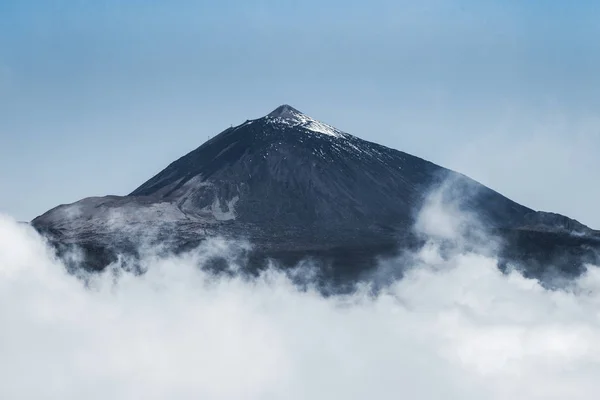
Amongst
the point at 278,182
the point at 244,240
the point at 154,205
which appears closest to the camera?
the point at 244,240

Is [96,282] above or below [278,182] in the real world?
below

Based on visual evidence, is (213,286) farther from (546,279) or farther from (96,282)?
(546,279)

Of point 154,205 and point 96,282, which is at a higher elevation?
point 154,205

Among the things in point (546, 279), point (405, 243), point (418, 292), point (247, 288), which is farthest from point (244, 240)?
point (546, 279)

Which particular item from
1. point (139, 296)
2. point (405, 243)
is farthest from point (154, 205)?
point (405, 243)

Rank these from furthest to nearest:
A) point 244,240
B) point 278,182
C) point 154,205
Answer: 1. point 278,182
2. point 154,205
3. point 244,240

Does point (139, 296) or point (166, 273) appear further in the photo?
point (139, 296)

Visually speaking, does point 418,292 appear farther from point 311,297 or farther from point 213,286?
point 213,286

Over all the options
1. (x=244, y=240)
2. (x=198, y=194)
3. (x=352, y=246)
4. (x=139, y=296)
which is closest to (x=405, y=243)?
(x=352, y=246)

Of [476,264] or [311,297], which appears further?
[476,264]
